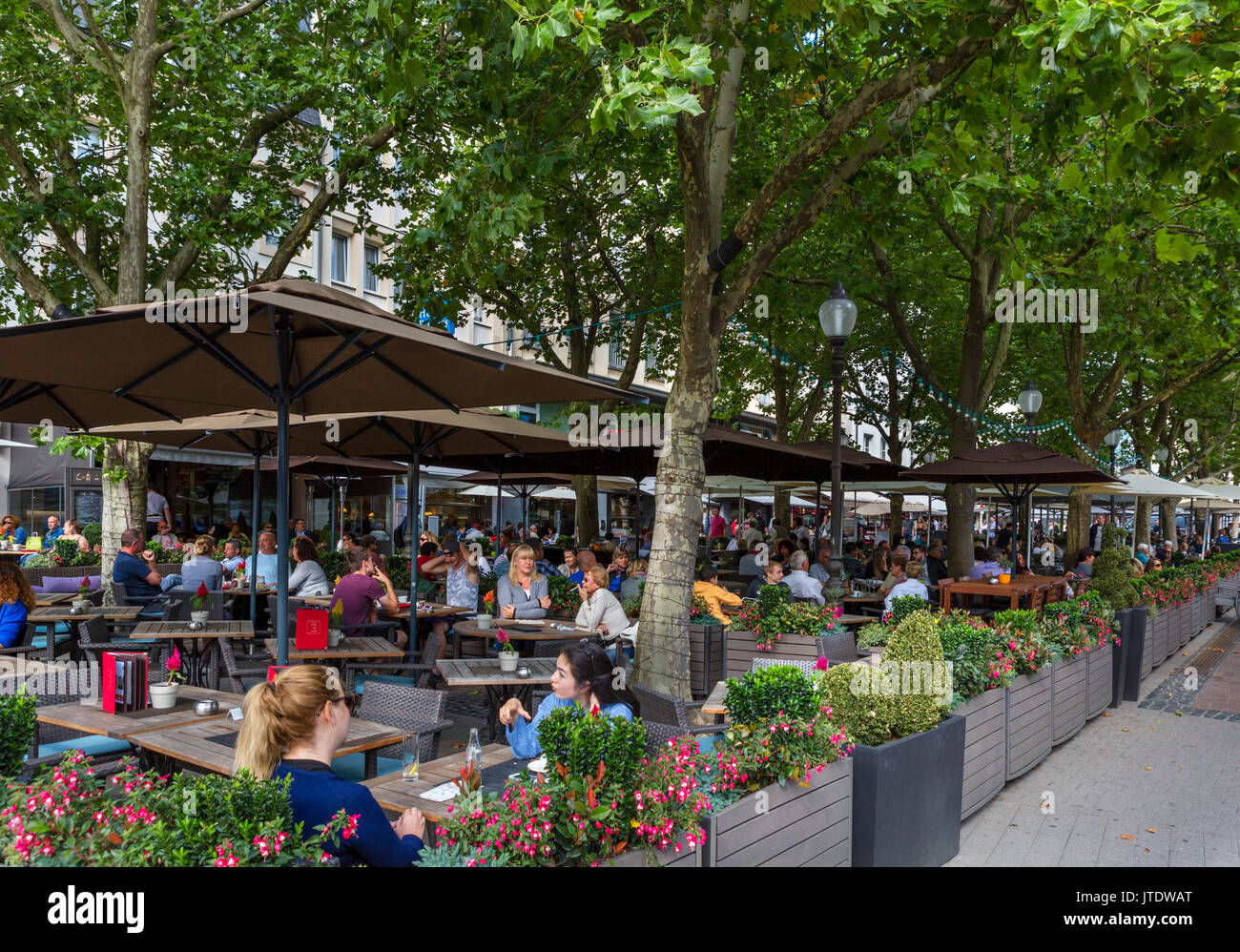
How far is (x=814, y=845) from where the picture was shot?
152 inches

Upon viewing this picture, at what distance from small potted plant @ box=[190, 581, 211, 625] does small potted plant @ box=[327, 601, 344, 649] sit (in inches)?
43.7

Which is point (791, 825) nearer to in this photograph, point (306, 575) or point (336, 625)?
point (336, 625)

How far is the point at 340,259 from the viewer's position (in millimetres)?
25203

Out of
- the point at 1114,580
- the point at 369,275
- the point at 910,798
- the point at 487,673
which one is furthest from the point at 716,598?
the point at 369,275

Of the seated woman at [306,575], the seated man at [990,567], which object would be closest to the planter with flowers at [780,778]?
the seated woman at [306,575]

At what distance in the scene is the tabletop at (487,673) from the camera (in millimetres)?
5906

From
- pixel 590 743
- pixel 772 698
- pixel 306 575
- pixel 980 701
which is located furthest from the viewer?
pixel 306 575

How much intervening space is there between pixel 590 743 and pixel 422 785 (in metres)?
1.28

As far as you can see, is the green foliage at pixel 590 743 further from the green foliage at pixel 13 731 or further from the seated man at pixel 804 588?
the seated man at pixel 804 588

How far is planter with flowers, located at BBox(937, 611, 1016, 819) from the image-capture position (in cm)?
559

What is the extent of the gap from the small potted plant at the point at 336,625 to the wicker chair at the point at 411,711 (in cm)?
240

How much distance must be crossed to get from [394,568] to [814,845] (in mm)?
10893
